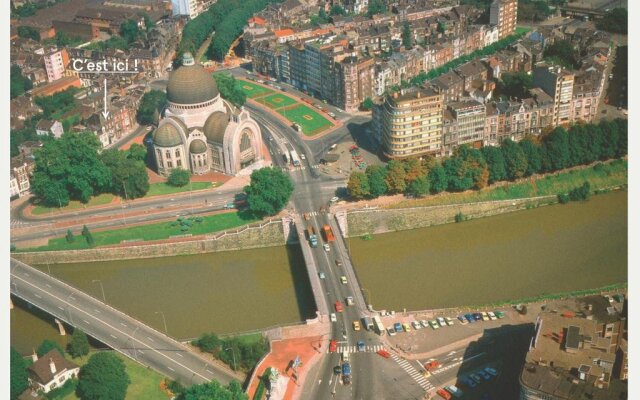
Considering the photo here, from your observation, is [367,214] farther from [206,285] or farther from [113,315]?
[113,315]

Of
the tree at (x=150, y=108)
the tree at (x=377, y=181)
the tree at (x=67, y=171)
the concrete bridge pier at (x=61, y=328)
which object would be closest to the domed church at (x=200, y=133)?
the tree at (x=67, y=171)

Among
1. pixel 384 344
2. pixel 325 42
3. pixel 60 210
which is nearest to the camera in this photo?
pixel 384 344

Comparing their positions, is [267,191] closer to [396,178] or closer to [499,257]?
[396,178]

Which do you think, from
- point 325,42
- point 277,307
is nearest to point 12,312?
point 277,307

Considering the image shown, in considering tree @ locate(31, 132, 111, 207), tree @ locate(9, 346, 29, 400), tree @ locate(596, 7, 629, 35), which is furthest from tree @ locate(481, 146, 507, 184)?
tree @ locate(596, 7, 629, 35)

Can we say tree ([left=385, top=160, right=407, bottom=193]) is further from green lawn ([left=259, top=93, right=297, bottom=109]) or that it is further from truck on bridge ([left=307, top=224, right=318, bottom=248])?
green lawn ([left=259, top=93, right=297, bottom=109])

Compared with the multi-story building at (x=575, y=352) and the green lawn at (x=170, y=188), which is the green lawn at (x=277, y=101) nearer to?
the green lawn at (x=170, y=188)

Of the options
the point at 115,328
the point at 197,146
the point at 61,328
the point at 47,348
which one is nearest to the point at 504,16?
the point at 197,146
